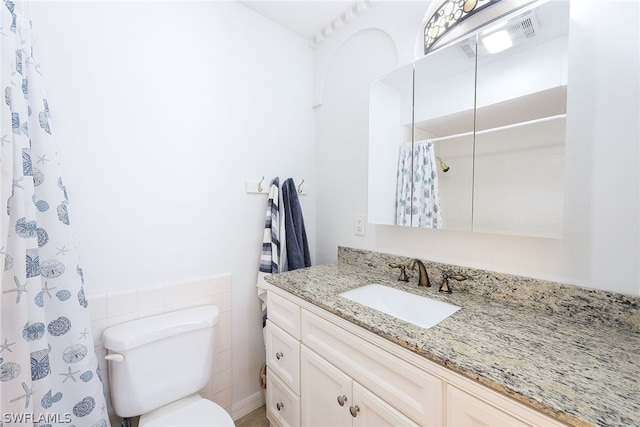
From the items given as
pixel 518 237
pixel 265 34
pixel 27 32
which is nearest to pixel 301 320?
pixel 518 237

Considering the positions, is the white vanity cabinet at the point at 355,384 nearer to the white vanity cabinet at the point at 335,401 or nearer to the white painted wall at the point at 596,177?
the white vanity cabinet at the point at 335,401

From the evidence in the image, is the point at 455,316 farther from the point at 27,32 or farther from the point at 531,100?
the point at 27,32

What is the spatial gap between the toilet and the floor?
473 mm

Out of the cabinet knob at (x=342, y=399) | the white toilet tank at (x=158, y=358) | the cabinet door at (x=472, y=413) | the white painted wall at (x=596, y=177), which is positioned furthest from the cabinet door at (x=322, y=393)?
the white painted wall at (x=596, y=177)

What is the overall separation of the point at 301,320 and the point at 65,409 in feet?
2.88

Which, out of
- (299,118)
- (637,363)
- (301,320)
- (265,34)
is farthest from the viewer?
(299,118)

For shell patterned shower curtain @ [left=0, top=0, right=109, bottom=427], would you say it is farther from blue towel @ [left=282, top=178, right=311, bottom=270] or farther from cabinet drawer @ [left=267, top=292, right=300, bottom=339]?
blue towel @ [left=282, top=178, right=311, bottom=270]

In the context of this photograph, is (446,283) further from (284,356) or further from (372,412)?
(284,356)

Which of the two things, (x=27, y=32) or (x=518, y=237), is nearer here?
(x=27, y=32)

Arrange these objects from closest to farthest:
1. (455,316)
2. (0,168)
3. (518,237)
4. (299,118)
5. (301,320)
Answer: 1. (0,168)
2. (455,316)
3. (518,237)
4. (301,320)
5. (299,118)

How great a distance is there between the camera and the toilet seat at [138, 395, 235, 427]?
3.37 ft

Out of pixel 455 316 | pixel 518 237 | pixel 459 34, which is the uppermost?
pixel 459 34

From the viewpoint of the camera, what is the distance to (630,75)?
0.79 meters

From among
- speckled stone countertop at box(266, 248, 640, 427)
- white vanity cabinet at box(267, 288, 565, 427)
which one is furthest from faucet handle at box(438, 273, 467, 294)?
white vanity cabinet at box(267, 288, 565, 427)
